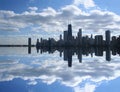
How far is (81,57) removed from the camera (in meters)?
54.1

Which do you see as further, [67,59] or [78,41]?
[78,41]

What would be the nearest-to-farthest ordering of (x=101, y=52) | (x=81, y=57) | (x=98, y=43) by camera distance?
(x=81, y=57) → (x=101, y=52) → (x=98, y=43)

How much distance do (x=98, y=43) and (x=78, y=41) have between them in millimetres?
9621

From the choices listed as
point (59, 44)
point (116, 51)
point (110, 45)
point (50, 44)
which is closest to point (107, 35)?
point (110, 45)

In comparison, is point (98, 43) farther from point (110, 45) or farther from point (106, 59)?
point (106, 59)

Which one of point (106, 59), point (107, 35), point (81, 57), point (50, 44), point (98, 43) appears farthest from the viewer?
point (50, 44)

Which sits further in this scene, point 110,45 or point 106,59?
point 110,45

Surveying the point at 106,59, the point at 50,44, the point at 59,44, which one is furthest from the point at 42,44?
the point at 106,59

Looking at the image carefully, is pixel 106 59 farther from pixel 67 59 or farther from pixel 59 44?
pixel 59 44

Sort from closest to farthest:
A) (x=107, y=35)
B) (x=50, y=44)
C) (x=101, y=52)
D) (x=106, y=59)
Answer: (x=106, y=59)
(x=101, y=52)
(x=107, y=35)
(x=50, y=44)

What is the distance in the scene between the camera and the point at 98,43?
228 feet

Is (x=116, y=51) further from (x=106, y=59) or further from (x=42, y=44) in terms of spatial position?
(x=42, y=44)

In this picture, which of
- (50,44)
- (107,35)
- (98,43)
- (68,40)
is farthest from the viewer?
(50,44)

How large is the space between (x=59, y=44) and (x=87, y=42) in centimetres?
689
